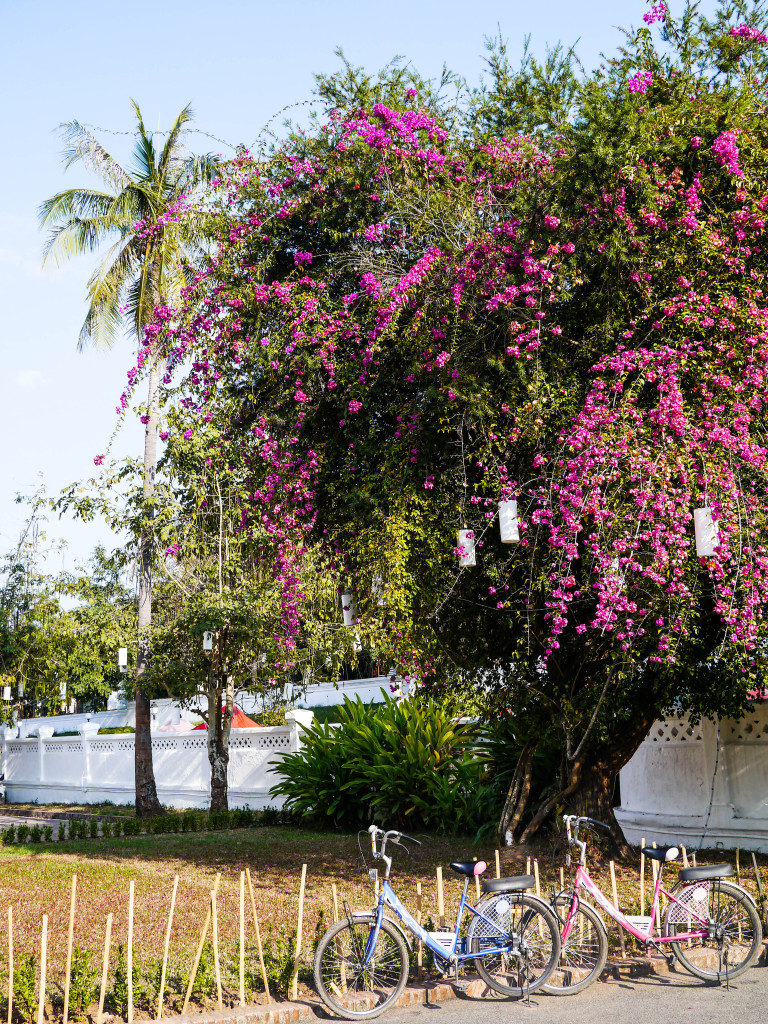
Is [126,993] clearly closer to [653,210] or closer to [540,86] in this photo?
[653,210]

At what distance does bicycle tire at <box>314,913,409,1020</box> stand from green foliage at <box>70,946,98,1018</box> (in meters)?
1.28

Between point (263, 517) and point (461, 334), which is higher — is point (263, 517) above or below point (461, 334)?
below

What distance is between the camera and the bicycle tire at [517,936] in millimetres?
6043

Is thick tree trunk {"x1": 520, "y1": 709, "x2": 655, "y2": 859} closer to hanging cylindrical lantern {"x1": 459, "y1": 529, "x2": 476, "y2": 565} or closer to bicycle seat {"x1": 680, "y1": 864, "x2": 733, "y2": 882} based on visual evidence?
hanging cylindrical lantern {"x1": 459, "y1": 529, "x2": 476, "y2": 565}

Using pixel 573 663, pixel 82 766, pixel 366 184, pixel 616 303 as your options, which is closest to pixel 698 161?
pixel 616 303

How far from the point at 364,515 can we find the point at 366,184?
3.27 m

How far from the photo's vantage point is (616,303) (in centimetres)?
800

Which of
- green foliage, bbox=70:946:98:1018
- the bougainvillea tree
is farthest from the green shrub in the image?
green foliage, bbox=70:946:98:1018

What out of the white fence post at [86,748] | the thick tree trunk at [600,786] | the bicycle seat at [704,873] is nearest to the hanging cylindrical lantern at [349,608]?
the thick tree trunk at [600,786]

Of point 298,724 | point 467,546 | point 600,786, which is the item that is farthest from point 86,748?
point 467,546

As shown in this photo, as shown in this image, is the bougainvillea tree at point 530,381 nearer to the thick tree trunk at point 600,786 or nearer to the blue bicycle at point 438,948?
the thick tree trunk at point 600,786

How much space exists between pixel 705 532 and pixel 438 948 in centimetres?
346

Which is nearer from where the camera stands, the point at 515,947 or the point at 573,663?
the point at 515,947

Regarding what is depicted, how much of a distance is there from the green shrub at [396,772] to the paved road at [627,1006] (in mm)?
6474
